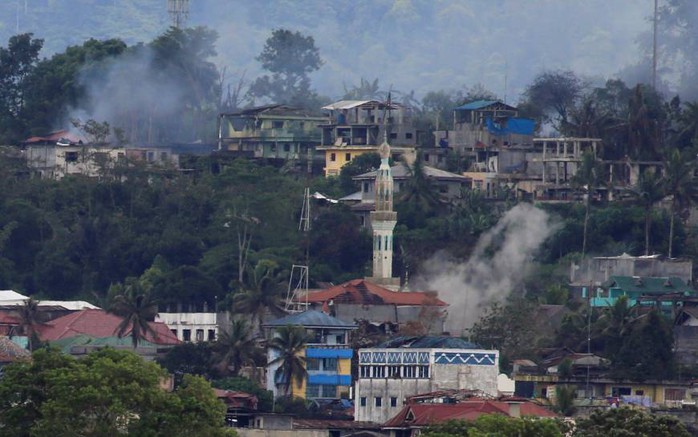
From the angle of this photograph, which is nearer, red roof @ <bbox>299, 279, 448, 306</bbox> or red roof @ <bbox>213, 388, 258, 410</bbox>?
red roof @ <bbox>213, 388, 258, 410</bbox>

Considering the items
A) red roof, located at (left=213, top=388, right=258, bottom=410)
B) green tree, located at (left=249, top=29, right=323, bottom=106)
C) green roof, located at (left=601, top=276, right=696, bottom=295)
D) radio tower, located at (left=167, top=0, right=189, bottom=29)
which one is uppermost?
radio tower, located at (left=167, top=0, right=189, bottom=29)

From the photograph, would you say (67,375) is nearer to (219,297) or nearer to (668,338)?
(668,338)

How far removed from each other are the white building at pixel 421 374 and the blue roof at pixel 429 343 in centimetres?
3

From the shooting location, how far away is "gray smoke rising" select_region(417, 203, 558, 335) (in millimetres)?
123125

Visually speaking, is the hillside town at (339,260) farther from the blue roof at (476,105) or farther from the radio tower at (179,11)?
the radio tower at (179,11)

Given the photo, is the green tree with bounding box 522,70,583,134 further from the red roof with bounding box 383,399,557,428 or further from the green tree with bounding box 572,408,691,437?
the green tree with bounding box 572,408,691,437

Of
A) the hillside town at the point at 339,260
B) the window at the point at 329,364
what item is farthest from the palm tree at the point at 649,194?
the window at the point at 329,364

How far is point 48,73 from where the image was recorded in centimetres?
15250

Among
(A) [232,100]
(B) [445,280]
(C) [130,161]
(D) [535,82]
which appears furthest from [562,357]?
(A) [232,100]

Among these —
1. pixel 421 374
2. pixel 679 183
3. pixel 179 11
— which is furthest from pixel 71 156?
pixel 179 11

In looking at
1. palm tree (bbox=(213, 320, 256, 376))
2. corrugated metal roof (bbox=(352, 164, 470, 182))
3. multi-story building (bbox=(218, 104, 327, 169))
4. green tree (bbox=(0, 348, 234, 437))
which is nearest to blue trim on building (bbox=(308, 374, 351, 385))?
palm tree (bbox=(213, 320, 256, 376))

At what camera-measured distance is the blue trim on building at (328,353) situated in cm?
11069

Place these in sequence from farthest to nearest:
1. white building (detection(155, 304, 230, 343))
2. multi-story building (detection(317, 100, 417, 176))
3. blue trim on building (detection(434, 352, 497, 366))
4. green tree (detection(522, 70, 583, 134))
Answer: green tree (detection(522, 70, 583, 134)), multi-story building (detection(317, 100, 417, 176)), white building (detection(155, 304, 230, 343)), blue trim on building (detection(434, 352, 497, 366))

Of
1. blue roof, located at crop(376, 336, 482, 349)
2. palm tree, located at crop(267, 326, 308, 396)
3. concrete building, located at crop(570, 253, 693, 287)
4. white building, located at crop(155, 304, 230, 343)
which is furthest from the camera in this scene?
white building, located at crop(155, 304, 230, 343)
